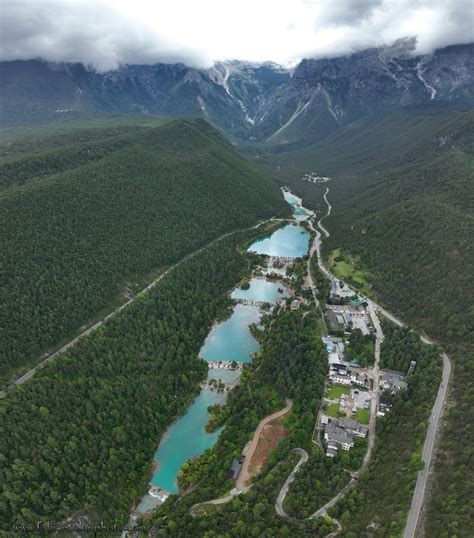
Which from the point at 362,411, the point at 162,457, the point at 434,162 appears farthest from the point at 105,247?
the point at 434,162

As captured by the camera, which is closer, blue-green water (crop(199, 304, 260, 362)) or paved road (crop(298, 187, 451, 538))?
paved road (crop(298, 187, 451, 538))

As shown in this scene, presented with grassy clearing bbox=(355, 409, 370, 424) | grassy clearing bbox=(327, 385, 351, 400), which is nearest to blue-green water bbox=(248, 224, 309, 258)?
grassy clearing bbox=(327, 385, 351, 400)

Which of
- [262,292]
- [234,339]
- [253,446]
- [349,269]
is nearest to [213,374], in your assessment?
[234,339]

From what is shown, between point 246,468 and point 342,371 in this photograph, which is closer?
point 246,468

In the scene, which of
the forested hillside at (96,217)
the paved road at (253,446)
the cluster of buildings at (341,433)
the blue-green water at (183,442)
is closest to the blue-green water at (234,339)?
the blue-green water at (183,442)

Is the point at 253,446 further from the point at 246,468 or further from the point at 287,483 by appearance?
the point at 287,483

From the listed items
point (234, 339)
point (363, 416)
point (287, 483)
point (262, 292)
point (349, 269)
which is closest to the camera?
point (287, 483)

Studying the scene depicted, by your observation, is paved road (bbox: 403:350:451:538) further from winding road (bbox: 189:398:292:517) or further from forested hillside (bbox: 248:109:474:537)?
winding road (bbox: 189:398:292:517)
